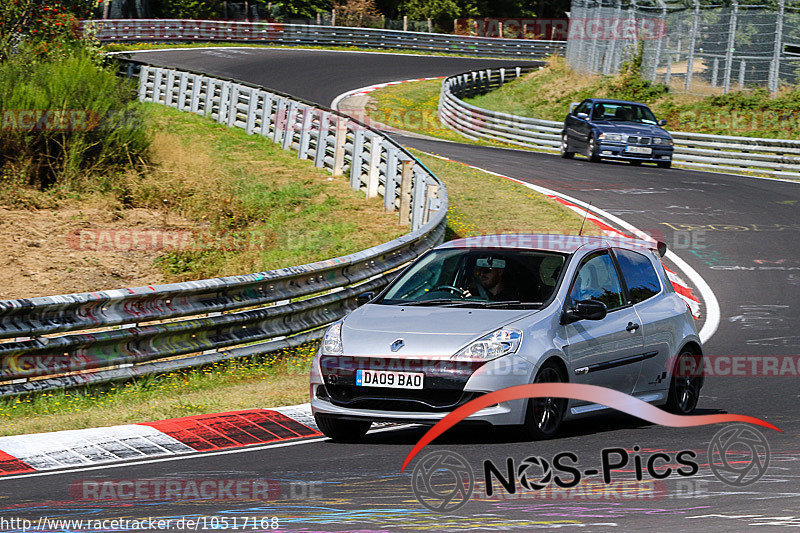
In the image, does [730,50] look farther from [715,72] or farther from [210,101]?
[210,101]

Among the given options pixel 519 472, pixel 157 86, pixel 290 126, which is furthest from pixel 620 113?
pixel 519 472

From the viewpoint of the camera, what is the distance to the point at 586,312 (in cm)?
809

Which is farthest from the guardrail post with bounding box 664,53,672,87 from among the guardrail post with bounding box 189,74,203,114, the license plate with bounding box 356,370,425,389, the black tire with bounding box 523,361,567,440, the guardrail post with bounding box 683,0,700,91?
the license plate with bounding box 356,370,425,389

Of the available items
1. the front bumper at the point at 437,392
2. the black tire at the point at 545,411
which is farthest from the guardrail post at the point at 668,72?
the front bumper at the point at 437,392

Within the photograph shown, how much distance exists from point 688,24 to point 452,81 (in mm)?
9574

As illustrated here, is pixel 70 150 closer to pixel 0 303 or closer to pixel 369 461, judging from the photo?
pixel 0 303

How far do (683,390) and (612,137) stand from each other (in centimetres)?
1989

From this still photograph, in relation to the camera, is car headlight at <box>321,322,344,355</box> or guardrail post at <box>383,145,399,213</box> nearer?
car headlight at <box>321,322,344,355</box>

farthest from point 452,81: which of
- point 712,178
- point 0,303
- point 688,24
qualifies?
point 0,303

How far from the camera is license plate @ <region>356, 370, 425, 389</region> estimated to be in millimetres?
7543

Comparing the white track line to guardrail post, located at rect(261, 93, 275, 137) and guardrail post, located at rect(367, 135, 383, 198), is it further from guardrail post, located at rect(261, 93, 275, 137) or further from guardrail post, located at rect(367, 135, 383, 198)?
guardrail post, located at rect(261, 93, 275, 137)

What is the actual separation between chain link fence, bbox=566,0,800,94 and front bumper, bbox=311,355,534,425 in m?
29.6

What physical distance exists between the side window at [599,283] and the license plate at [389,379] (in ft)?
5.11

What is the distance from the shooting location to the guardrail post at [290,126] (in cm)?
2623
